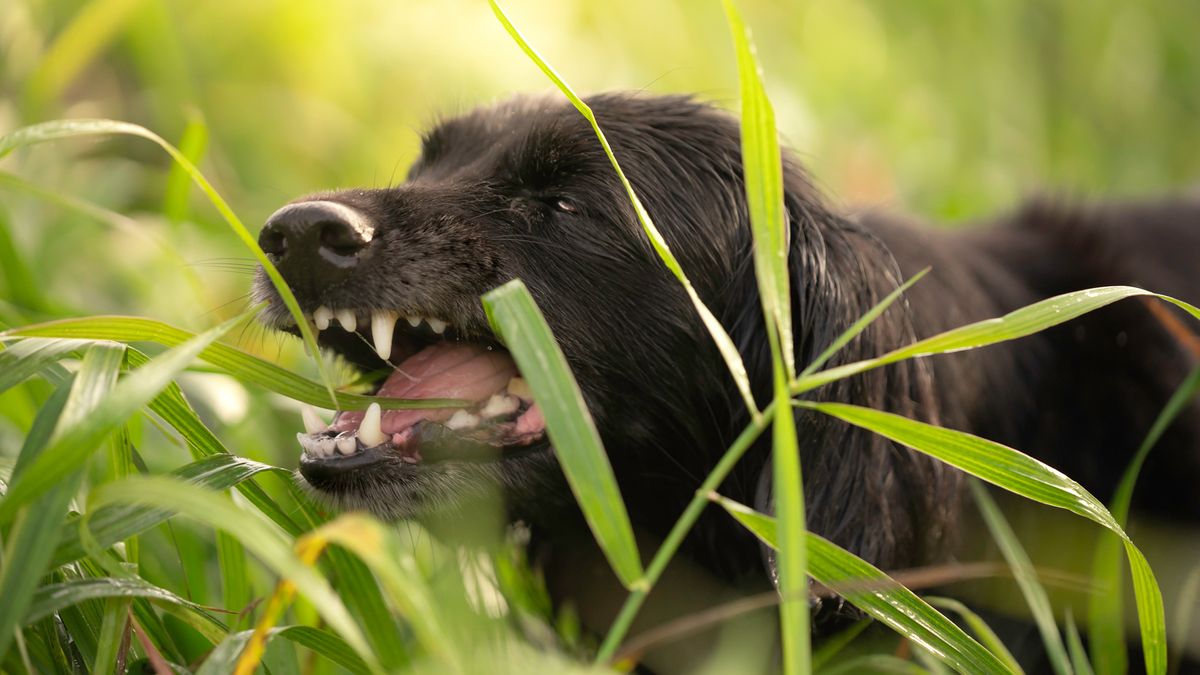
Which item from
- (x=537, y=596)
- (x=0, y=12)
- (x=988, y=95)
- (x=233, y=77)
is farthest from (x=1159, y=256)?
(x=233, y=77)

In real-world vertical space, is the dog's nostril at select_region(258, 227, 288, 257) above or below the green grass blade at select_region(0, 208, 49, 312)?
above

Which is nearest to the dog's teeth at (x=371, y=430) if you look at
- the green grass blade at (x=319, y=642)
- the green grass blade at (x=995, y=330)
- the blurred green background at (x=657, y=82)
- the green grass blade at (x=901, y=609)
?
the green grass blade at (x=319, y=642)

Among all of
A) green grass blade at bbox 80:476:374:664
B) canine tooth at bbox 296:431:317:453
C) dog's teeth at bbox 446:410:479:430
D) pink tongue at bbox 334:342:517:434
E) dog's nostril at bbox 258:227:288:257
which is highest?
dog's nostril at bbox 258:227:288:257

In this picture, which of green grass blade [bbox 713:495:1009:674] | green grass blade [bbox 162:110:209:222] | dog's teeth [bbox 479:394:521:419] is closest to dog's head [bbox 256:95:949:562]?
dog's teeth [bbox 479:394:521:419]

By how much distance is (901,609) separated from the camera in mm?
1454

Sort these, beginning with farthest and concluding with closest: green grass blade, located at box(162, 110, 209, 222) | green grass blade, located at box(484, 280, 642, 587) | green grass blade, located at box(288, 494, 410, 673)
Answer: green grass blade, located at box(162, 110, 209, 222) < green grass blade, located at box(288, 494, 410, 673) < green grass blade, located at box(484, 280, 642, 587)

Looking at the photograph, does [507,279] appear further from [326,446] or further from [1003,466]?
[1003,466]

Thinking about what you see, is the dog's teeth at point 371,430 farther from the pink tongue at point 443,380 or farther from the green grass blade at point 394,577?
the green grass blade at point 394,577

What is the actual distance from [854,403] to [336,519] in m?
0.83

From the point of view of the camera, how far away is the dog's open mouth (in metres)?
1.80

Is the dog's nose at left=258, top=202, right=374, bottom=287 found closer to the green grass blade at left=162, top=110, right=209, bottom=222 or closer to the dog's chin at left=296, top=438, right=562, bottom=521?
the dog's chin at left=296, top=438, right=562, bottom=521

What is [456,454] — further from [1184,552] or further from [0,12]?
[0,12]

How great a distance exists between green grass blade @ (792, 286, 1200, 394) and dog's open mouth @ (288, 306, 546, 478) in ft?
2.19

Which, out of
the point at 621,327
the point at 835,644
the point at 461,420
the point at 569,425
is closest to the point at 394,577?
the point at 569,425
